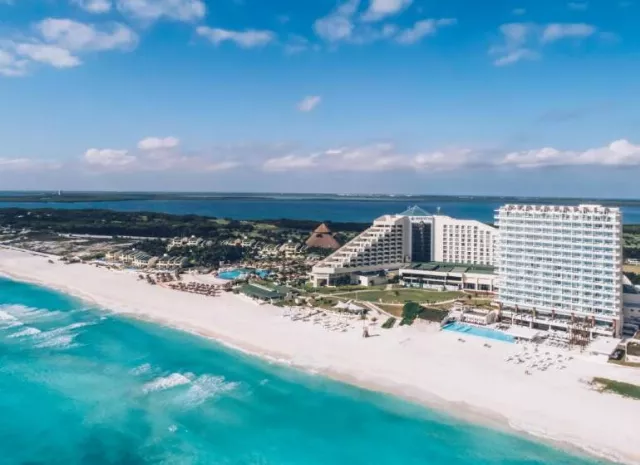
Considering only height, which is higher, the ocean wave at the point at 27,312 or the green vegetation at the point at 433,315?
the green vegetation at the point at 433,315

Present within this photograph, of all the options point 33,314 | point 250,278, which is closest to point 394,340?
point 250,278

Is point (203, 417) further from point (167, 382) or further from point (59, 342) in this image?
point (59, 342)

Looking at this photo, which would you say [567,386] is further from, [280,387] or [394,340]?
[280,387]

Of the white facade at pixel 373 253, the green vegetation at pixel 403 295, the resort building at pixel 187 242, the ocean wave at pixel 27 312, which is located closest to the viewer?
the ocean wave at pixel 27 312

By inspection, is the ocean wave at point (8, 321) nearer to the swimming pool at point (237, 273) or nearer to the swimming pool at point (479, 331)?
the swimming pool at point (237, 273)

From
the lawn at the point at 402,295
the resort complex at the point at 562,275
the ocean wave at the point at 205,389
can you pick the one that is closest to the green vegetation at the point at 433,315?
the resort complex at the point at 562,275

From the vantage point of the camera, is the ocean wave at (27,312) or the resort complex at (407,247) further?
the resort complex at (407,247)

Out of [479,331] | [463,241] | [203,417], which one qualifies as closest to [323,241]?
[463,241]
